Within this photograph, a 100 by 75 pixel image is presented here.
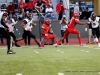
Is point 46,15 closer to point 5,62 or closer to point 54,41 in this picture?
point 54,41

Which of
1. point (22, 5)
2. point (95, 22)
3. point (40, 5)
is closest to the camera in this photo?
point (95, 22)

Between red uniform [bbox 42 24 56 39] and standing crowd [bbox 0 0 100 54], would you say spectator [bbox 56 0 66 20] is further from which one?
red uniform [bbox 42 24 56 39]

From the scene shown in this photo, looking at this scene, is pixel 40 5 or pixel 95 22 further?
pixel 40 5

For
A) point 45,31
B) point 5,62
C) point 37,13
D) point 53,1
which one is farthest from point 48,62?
point 53,1

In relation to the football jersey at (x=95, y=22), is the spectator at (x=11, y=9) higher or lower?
higher

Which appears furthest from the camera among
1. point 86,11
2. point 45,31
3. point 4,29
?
point 86,11

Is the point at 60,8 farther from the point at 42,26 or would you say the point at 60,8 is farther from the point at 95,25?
the point at 42,26

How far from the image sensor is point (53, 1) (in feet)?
122

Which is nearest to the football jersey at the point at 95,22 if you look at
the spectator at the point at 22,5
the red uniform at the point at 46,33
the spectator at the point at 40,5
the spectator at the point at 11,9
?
the spectator at the point at 40,5

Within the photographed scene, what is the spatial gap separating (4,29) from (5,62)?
438 cm

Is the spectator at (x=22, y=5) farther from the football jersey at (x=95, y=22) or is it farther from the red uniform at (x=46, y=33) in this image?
the red uniform at (x=46, y=33)

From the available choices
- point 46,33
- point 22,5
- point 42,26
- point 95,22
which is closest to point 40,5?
point 22,5

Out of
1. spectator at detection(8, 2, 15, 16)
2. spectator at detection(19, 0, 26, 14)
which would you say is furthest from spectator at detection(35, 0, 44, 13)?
spectator at detection(8, 2, 15, 16)

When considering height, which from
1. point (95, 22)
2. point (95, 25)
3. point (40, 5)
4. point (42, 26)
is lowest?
point (95, 25)
